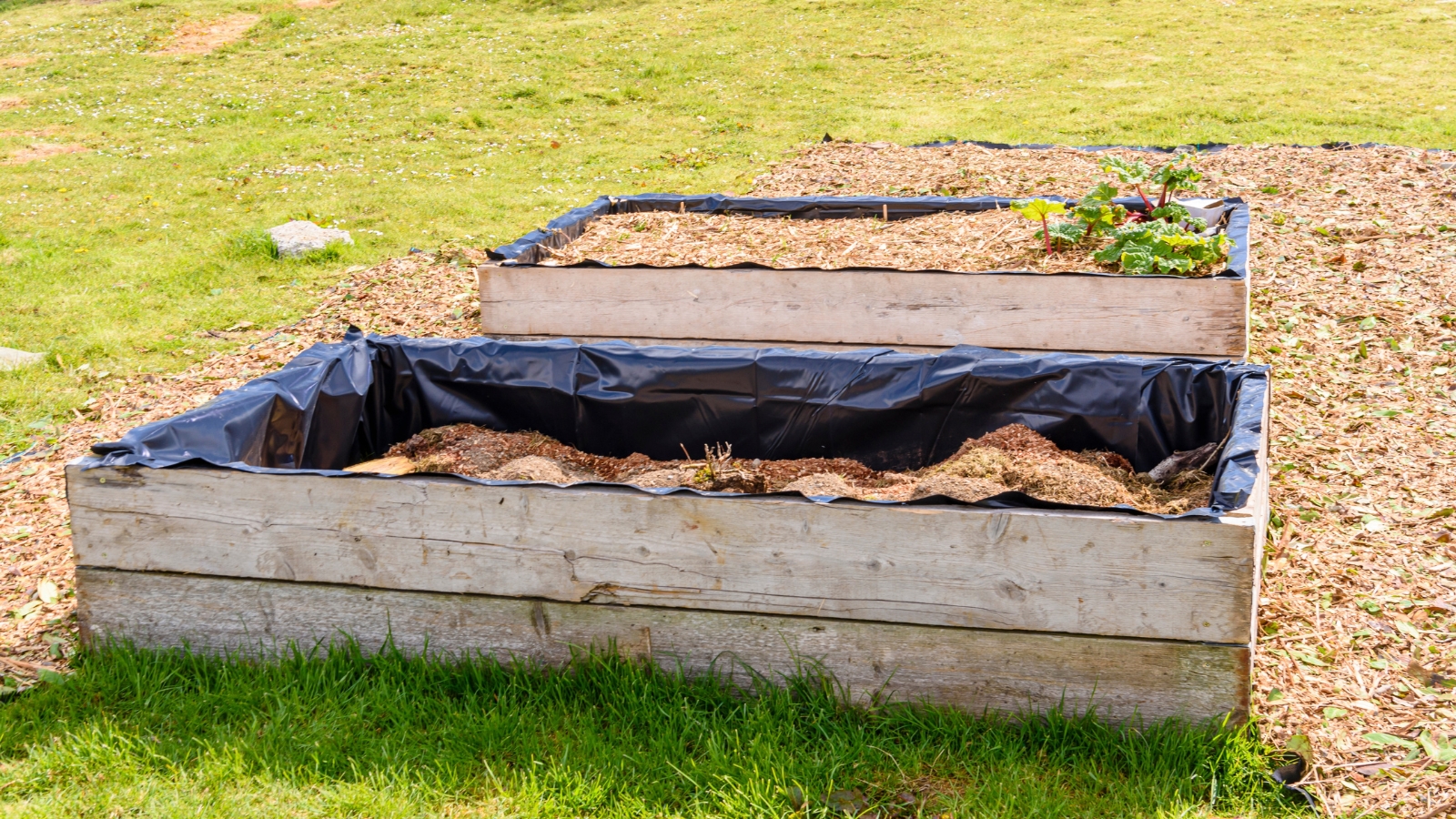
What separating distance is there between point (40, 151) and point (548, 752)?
1139cm

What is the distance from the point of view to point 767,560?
8.75 ft

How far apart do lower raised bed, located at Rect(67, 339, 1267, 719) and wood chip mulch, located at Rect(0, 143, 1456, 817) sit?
1.41ft

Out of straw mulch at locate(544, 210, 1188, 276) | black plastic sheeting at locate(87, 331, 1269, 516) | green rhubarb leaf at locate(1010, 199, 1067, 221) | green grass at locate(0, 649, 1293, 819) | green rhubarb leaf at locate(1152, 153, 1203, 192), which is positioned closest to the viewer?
green grass at locate(0, 649, 1293, 819)

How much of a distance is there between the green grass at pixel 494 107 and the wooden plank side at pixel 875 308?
7.12 ft

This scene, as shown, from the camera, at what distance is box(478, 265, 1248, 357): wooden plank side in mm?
4461

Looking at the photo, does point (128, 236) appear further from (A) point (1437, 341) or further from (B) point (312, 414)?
(A) point (1437, 341)

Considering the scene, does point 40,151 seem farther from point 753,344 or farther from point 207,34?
point 753,344

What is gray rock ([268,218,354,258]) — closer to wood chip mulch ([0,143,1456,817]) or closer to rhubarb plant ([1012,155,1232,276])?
wood chip mulch ([0,143,1456,817])

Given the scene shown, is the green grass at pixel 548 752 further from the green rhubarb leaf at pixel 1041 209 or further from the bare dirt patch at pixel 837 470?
the green rhubarb leaf at pixel 1041 209

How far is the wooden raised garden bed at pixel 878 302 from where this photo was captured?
448 centimetres

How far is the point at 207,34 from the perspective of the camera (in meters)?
16.3

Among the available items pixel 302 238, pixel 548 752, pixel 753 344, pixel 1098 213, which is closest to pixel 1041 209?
pixel 1098 213

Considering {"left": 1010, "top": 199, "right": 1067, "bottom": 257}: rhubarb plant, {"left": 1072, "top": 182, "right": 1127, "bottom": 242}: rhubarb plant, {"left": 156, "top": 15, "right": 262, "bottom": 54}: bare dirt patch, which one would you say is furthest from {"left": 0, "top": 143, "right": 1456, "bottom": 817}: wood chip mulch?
{"left": 156, "top": 15, "right": 262, "bottom": 54}: bare dirt patch

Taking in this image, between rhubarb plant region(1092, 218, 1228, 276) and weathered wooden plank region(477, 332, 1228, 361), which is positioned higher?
rhubarb plant region(1092, 218, 1228, 276)
